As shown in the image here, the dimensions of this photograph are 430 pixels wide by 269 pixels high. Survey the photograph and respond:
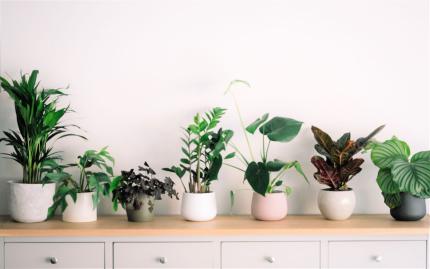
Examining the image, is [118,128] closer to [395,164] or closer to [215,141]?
[215,141]

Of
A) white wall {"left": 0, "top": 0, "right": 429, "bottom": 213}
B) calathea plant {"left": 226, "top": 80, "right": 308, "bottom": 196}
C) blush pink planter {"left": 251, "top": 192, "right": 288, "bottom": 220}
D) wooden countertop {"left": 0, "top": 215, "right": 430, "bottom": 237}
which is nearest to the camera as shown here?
wooden countertop {"left": 0, "top": 215, "right": 430, "bottom": 237}

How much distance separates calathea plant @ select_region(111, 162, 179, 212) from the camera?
7.65 ft

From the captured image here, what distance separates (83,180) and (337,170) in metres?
1.28

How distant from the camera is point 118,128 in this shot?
103 inches

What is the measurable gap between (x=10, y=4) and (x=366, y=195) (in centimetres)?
218

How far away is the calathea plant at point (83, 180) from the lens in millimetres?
2303

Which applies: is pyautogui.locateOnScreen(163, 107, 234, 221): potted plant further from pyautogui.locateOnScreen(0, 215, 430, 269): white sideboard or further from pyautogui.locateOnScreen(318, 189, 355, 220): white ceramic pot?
pyautogui.locateOnScreen(318, 189, 355, 220): white ceramic pot

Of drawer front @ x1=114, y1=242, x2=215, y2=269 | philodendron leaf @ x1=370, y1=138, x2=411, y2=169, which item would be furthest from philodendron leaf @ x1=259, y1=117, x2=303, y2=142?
drawer front @ x1=114, y1=242, x2=215, y2=269

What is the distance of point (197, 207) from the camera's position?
2.36 metres

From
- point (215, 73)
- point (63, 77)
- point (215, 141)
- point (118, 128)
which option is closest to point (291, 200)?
point (215, 141)

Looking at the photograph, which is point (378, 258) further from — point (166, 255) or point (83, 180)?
point (83, 180)

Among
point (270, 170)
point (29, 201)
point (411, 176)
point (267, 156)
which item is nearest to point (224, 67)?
point (267, 156)

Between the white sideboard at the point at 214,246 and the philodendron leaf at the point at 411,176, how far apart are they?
18 cm

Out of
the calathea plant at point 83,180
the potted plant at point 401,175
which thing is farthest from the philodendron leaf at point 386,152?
the calathea plant at point 83,180
